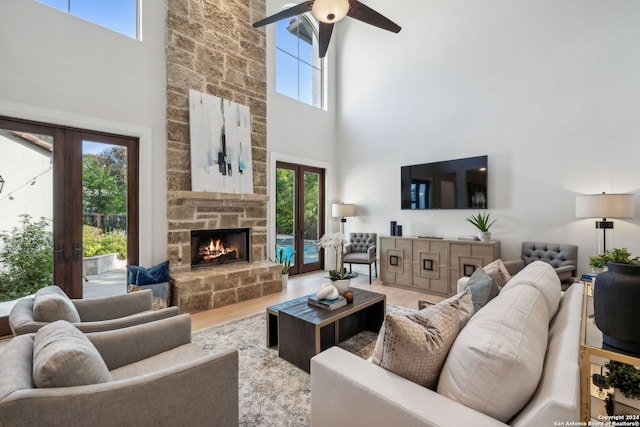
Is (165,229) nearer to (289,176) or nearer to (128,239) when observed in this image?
(128,239)

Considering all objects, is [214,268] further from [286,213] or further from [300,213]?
[300,213]

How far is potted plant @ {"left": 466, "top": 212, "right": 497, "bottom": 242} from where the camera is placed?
166 inches

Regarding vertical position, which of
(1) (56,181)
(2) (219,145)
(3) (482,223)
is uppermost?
(2) (219,145)

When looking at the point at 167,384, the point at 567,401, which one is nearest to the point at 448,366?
the point at 567,401

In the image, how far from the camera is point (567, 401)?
820 millimetres

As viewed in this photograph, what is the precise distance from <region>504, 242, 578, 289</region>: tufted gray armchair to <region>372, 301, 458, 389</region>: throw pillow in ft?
9.47

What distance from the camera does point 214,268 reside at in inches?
170

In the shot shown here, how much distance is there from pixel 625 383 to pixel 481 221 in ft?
10.5

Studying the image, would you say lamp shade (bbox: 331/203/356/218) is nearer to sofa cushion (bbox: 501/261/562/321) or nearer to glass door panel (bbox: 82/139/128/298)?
glass door panel (bbox: 82/139/128/298)

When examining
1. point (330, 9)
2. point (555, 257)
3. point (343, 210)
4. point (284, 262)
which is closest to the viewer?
point (330, 9)

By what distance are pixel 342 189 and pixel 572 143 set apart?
3858mm

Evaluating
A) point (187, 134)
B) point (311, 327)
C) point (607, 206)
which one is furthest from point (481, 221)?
point (187, 134)

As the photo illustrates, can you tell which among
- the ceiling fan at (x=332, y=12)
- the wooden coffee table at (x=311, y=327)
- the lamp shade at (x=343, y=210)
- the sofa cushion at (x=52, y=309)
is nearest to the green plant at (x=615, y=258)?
the wooden coffee table at (x=311, y=327)

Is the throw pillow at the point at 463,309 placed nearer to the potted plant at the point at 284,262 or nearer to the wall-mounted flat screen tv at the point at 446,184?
the wall-mounted flat screen tv at the point at 446,184
